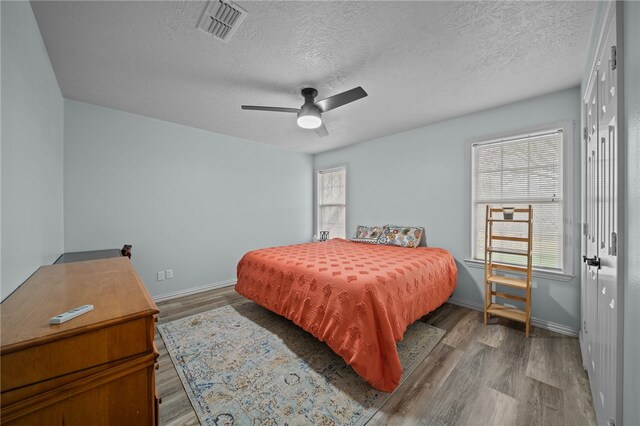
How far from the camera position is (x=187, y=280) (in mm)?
3635

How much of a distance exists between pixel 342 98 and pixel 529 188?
2.41m

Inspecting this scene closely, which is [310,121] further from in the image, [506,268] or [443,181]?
[506,268]

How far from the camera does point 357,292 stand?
6.05ft

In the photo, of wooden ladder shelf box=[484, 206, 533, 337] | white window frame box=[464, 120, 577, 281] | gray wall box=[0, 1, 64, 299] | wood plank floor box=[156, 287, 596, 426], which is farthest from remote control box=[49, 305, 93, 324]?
white window frame box=[464, 120, 577, 281]

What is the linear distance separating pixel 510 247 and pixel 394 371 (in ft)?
7.56

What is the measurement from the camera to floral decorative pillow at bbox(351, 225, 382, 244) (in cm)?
397

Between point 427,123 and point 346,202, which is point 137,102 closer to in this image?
point 346,202

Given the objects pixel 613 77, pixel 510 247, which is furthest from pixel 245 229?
pixel 613 77

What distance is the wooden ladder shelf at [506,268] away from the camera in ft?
8.24

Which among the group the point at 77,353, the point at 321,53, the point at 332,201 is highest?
the point at 321,53

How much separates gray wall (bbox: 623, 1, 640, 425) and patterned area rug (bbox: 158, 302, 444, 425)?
1206 mm

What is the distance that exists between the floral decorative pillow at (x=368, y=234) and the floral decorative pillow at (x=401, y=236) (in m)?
0.11

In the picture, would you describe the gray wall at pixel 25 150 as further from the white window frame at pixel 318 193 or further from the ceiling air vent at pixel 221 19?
the white window frame at pixel 318 193

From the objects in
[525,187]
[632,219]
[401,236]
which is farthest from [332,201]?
[632,219]
